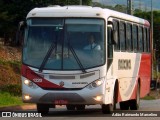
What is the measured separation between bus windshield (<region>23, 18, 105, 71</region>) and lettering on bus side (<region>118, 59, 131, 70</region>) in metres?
2.48

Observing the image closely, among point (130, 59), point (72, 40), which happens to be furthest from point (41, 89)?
point (130, 59)

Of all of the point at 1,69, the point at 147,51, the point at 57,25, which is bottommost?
the point at 1,69

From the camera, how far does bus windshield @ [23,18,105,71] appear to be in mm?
19281

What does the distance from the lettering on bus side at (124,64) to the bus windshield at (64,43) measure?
248 centimetres

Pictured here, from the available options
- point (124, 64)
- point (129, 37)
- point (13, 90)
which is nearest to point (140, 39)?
point (129, 37)

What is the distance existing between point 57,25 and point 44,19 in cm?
45

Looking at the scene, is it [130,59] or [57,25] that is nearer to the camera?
[57,25]

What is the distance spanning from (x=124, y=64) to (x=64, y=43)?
3.76 meters

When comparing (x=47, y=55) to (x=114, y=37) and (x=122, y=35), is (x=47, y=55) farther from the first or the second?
(x=122, y=35)

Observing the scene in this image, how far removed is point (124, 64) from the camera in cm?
2259

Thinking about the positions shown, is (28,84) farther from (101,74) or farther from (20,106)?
(20,106)

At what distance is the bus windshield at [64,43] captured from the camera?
1928cm

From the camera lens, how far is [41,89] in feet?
62.6

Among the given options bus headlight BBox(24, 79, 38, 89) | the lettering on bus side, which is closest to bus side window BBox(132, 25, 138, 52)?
the lettering on bus side
